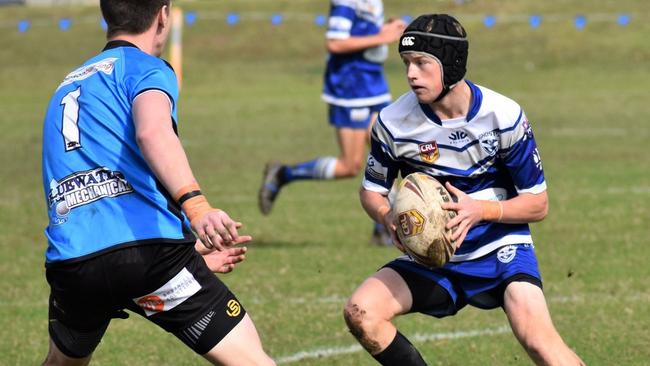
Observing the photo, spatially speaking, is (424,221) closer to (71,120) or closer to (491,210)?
(491,210)

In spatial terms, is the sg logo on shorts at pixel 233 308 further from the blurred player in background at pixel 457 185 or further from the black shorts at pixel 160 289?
the blurred player in background at pixel 457 185

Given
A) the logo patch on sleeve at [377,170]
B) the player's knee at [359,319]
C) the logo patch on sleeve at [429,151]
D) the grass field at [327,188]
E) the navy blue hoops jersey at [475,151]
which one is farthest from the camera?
the grass field at [327,188]

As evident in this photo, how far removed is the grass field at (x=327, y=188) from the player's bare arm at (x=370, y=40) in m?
1.70

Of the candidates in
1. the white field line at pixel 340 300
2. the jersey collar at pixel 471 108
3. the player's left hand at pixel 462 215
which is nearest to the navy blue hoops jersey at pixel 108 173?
the player's left hand at pixel 462 215

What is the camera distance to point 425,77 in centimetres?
556

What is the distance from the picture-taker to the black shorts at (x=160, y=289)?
4574 mm

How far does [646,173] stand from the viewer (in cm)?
1420

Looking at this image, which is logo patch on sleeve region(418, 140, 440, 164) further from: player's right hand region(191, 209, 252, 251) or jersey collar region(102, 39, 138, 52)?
player's right hand region(191, 209, 252, 251)

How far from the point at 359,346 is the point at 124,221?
3.01 meters

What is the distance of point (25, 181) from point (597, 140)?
318 inches

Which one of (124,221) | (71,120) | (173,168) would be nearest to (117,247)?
(124,221)

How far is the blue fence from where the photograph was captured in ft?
114

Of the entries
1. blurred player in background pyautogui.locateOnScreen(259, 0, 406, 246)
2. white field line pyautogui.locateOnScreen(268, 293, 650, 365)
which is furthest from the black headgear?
blurred player in background pyautogui.locateOnScreen(259, 0, 406, 246)

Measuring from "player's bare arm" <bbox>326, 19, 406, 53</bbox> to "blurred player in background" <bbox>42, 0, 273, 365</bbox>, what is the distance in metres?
6.11
